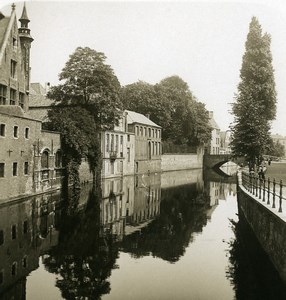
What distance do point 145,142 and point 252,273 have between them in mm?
48426

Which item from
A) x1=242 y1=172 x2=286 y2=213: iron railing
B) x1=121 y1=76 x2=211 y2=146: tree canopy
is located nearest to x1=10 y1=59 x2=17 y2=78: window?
x1=242 y1=172 x2=286 y2=213: iron railing

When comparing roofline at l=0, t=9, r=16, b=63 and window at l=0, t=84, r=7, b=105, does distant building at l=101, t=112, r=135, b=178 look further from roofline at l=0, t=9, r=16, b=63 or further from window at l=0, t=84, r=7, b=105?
roofline at l=0, t=9, r=16, b=63

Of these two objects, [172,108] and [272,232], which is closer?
[272,232]

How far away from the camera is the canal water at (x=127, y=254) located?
424 inches

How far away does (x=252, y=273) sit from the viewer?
40.6ft

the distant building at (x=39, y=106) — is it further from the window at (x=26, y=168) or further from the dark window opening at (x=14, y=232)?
the dark window opening at (x=14, y=232)

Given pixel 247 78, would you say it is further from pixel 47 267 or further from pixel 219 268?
pixel 47 267

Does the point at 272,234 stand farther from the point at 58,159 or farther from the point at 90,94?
the point at 90,94

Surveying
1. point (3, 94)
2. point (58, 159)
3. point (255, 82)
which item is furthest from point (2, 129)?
point (255, 82)

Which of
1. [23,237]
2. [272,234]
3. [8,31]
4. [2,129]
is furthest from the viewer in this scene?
[8,31]

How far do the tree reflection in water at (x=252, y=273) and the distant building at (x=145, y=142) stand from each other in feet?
132

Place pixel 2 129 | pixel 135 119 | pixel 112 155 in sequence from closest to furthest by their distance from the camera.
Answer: pixel 2 129 < pixel 112 155 < pixel 135 119

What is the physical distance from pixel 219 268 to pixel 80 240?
617 centimetres

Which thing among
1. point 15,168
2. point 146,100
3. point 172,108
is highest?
point 146,100
